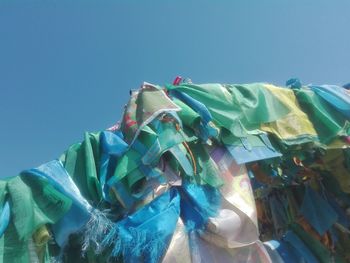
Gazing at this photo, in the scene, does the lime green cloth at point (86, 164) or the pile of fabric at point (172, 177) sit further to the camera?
the lime green cloth at point (86, 164)

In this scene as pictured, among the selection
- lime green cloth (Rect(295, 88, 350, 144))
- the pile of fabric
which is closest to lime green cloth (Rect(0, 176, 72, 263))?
the pile of fabric

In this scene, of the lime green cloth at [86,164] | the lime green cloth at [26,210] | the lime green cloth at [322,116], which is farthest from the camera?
the lime green cloth at [322,116]

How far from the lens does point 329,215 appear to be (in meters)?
2.49

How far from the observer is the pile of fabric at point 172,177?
1545 millimetres

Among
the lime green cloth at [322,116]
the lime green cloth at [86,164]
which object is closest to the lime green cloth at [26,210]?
the lime green cloth at [86,164]

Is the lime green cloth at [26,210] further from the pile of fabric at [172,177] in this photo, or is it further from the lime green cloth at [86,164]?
the lime green cloth at [86,164]

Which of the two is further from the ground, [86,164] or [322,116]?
[86,164]

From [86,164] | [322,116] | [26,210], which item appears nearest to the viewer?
[26,210]

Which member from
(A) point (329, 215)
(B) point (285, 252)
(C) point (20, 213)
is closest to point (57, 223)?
(C) point (20, 213)

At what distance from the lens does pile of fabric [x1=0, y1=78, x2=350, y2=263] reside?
1545mm

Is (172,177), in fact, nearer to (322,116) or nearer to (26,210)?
(26,210)

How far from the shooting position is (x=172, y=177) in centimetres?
174

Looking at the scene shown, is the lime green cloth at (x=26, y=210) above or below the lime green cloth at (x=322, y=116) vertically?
above

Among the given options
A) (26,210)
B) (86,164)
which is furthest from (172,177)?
(26,210)
